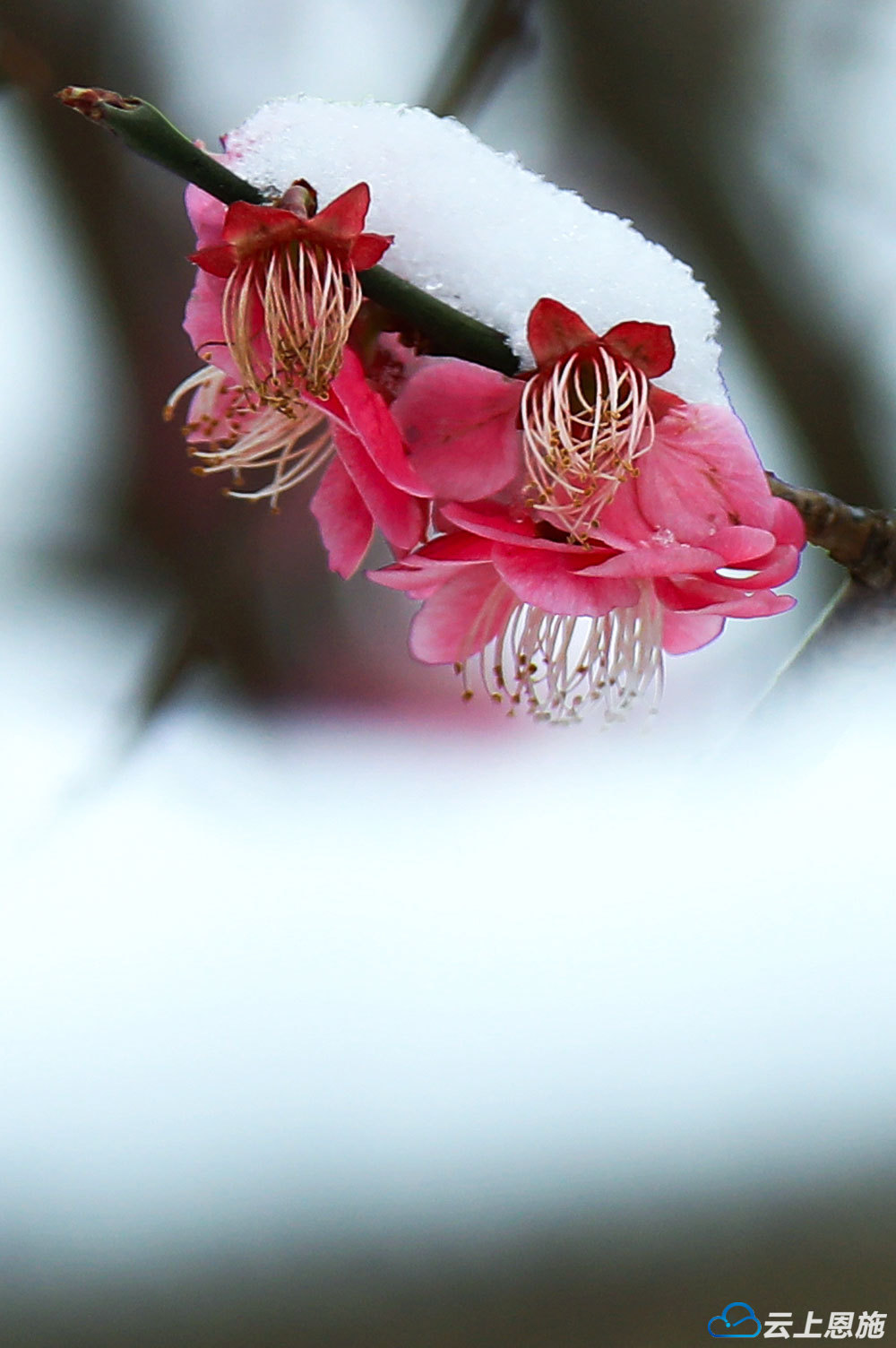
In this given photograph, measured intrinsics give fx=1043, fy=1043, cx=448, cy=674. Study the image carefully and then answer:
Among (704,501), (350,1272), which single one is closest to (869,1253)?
(350,1272)

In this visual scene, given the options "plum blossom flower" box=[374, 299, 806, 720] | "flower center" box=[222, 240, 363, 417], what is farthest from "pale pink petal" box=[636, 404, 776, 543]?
"flower center" box=[222, 240, 363, 417]

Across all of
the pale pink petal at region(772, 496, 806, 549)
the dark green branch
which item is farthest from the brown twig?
the dark green branch

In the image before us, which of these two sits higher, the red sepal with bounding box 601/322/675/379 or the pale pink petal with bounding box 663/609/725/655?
the red sepal with bounding box 601/322/675/379

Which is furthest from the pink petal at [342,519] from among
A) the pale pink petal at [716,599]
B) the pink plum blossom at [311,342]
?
the pale pink petal at [716,599]

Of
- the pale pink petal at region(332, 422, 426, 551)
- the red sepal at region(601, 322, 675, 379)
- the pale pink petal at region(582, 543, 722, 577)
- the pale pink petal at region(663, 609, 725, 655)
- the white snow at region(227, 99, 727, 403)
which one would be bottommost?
the pale pink petal at region(332, 422, 426, 551)

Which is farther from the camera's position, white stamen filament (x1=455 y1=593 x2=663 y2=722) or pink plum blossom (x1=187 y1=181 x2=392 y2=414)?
white stamen filament (x1=455 y1=593 x2=663 y2=722)

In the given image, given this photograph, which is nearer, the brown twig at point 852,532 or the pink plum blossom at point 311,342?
the pink plum blossom at point 311,342

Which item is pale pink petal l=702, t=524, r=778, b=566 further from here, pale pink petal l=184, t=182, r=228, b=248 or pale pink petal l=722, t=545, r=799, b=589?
pale pink petal l=184, t=182, r=228, b=248

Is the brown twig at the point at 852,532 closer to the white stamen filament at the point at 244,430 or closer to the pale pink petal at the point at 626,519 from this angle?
the pale pink petal at the point at 626,519
